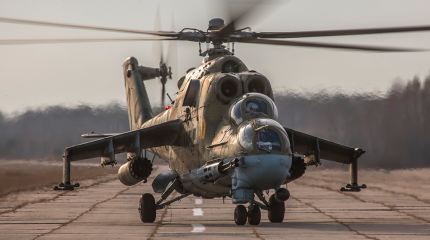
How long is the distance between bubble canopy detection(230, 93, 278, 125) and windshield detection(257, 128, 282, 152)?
2.96ft

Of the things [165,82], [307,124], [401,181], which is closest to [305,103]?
[307,124]

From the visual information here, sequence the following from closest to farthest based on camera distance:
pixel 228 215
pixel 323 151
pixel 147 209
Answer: pixel 147 209
pixel 323 151
pixel 228 215

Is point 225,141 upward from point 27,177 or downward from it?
upward

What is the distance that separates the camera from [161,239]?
14.9 metres

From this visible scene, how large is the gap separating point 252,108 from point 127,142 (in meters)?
4.46

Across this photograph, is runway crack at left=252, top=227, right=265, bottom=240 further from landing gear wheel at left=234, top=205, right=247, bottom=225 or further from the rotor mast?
the rotor mast

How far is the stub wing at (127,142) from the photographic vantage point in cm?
1889

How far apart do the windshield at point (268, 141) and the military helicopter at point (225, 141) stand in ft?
0.07

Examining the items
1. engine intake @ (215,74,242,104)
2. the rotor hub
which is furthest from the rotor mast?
engine intake @ (215,74,242,104)

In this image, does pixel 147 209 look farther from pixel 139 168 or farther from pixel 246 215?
pixel 246 215

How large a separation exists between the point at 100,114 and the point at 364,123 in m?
13.7

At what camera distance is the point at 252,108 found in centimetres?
1645

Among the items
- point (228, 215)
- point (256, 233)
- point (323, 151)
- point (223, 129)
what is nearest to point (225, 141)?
point (223, 129)

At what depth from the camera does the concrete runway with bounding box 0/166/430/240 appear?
51.7ft
